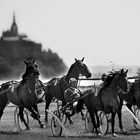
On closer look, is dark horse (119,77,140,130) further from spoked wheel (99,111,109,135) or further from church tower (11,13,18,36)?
church tower (11,13,18,36)

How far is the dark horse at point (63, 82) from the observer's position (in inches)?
744

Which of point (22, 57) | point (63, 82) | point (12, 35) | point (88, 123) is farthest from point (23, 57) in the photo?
point (88, 123)

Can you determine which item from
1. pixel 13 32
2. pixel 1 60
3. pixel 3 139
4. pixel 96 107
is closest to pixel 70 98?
pixel 96 107

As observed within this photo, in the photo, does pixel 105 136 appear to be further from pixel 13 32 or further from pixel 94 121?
pixel 13 32

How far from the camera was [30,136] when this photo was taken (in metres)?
15.8

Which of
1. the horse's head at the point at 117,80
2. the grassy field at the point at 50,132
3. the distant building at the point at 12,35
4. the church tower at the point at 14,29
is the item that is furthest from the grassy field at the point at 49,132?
the church tower at the point at 14,29

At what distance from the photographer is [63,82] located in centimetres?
2000

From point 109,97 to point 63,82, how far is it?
4.25 m

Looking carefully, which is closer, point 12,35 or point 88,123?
point 88,123

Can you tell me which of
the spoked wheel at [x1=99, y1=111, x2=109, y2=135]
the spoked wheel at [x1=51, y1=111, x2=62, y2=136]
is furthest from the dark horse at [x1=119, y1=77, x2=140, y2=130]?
the spoked wheel at [x1=51, y1=111, x2=62, y2=136]

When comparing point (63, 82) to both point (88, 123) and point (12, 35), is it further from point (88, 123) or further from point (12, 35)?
point (12, 35)

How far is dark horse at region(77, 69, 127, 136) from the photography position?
15.8m

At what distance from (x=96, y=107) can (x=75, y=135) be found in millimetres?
901

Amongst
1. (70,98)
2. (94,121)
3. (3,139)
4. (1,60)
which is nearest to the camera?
(3,139)
